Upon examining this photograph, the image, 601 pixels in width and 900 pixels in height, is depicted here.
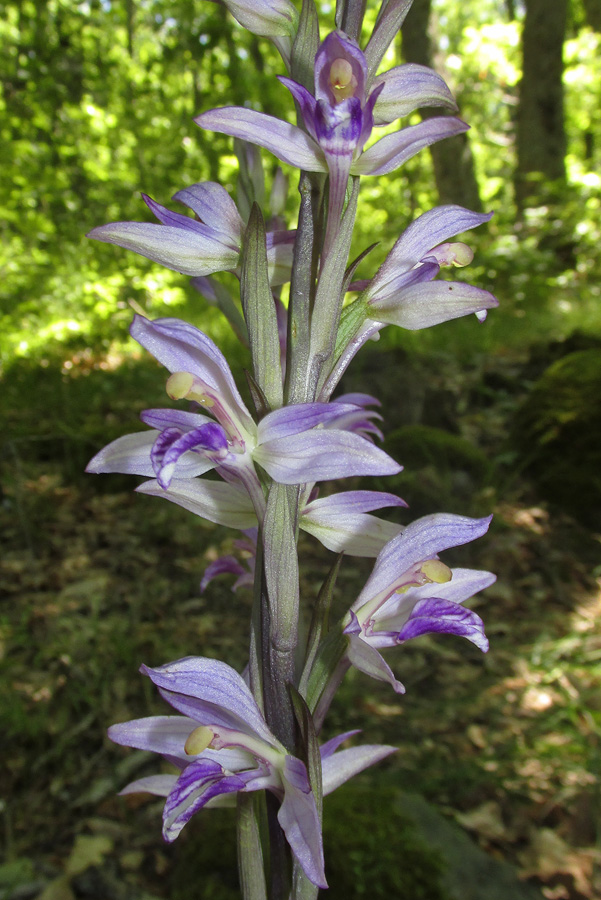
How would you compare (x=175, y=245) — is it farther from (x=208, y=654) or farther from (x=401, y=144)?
(x=208, y=654)

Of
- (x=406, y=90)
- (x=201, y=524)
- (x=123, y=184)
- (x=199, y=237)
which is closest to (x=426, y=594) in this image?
(x=199, y=237)

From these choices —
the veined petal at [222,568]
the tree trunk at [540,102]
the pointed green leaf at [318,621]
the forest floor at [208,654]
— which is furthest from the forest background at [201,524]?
the veined petal at [222,568]

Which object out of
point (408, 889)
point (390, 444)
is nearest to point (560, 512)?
point (390, 444)

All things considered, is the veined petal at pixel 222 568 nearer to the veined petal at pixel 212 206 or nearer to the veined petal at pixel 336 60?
the veined petal at pixel 212 206

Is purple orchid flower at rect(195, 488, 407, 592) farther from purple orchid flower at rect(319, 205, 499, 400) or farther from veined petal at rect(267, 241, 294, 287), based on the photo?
veined petal at rect(267, 241, 294, 287)

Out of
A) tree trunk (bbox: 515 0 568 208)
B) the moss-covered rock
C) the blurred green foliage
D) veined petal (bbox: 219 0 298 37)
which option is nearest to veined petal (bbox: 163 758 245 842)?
veined petal (bbox: 219 0 298 37)

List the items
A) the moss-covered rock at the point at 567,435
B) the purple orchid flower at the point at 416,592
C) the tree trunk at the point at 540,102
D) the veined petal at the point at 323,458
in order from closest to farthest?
the veined petal at the point at 323,458, the purple orchid flower at the point at 416,592, the moss-covered rock at the point at 567,435, the tree trunk at the point at 540,102
